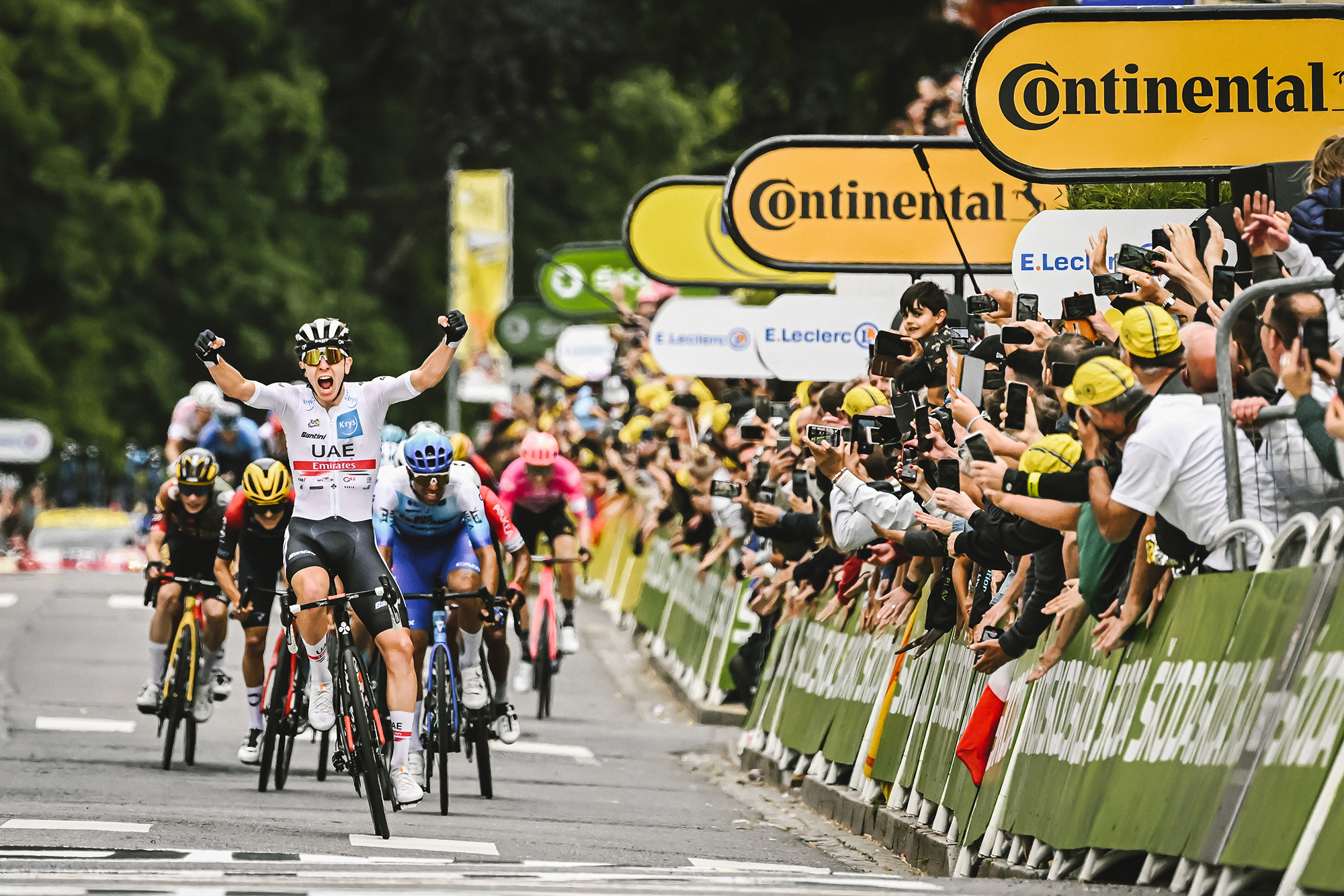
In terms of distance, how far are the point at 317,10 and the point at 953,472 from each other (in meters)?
42.7

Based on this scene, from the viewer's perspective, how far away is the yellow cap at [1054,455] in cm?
934

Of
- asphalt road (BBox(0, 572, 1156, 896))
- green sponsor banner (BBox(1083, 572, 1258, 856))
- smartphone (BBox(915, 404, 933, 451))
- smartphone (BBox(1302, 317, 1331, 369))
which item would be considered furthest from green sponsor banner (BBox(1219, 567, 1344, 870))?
smartphone (BBox(915, 404, 933, 451))

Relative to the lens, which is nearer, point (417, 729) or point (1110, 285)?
point (1110, 285)

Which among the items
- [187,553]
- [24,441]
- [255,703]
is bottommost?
[24,441]

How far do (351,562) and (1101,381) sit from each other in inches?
174

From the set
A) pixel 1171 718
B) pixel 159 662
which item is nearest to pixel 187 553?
pixel 159 662

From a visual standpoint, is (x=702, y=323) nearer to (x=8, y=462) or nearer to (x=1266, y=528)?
(x=1266, y=528)

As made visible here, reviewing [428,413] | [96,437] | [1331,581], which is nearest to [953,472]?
[1331,581]

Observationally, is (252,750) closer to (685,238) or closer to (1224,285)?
(685,238)

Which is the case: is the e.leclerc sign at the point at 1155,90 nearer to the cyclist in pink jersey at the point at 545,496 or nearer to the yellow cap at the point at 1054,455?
the yellow cap at the point at 1054,455

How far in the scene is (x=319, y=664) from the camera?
1231 cm

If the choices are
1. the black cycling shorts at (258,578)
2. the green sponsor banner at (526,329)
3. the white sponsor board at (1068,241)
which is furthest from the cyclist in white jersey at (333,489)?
the green sponsor banner at (526,329)

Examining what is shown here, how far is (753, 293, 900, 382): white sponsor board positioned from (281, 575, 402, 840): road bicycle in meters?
4.77

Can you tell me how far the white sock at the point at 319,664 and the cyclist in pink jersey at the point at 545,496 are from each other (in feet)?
21.3
